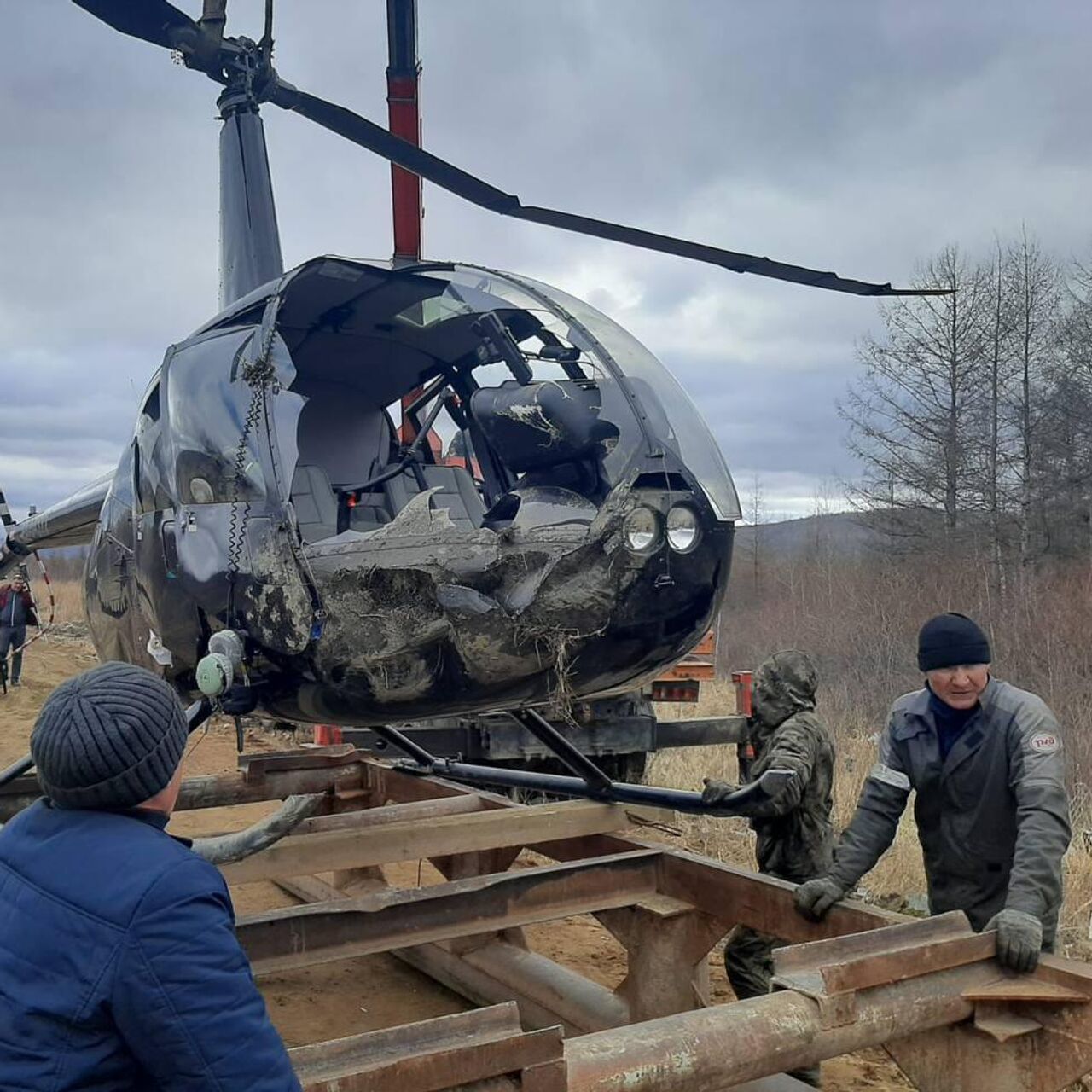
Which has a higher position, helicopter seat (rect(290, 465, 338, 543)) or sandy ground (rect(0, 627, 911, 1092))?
helicopter seat (rect(290, 465, 338, 543))

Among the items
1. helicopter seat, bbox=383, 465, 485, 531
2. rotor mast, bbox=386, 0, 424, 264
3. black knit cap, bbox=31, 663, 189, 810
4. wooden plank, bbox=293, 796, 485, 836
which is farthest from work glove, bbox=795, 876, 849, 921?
rotor mast, bbox=386, 0, 424, 264

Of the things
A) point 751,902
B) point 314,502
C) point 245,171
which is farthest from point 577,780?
point 245,171

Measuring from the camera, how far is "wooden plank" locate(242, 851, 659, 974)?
3.10 meters

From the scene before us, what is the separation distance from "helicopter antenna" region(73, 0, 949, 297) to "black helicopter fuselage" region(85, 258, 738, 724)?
0.80 metres

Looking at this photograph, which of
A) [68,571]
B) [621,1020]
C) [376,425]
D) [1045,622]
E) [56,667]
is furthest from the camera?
[68,571]

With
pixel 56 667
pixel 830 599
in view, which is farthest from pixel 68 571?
pixel 830 599

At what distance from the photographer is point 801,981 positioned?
2.53 m

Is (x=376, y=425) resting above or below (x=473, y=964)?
above

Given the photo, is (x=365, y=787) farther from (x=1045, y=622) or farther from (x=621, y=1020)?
(x=1045, y=622)

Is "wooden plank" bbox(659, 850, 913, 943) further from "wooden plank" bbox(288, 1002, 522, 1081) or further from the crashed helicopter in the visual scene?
"wooden plank" bbox(288, 1002, 522, 1081)

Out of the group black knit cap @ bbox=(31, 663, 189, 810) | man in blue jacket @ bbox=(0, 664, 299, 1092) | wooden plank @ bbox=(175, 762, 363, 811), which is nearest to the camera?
man in blue jacket @ bbox=(0, 664, 299, 1092)

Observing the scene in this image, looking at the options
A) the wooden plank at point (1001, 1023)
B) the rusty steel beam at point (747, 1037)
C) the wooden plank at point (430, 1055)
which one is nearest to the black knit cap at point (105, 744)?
the wooden plank at point (430, 1055)

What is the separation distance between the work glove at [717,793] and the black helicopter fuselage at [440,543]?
0.65 m

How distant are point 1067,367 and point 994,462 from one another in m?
2.28
